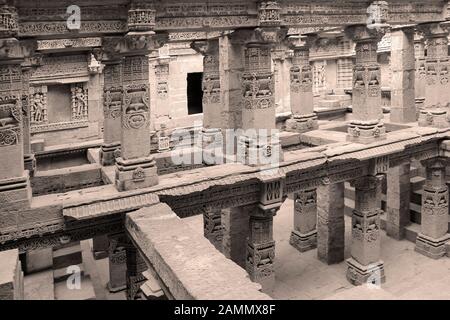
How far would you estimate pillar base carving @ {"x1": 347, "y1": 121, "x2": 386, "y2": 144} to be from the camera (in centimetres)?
1044

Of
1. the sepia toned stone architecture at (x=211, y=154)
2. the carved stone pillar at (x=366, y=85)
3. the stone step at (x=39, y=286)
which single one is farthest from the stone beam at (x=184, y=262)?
the carved stone pillar at (x=366, y=85)

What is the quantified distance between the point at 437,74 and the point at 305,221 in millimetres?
5341

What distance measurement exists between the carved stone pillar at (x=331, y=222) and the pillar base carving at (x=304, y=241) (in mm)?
702

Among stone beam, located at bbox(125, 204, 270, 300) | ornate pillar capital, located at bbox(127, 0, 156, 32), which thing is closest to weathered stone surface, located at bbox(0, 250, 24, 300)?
stone beam, located at bbox(125, 204, 270, 300)

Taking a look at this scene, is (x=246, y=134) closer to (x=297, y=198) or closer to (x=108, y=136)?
(x=108, y=136)

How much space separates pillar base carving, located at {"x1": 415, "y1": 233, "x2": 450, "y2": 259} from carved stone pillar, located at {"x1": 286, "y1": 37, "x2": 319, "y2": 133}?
4483 mm

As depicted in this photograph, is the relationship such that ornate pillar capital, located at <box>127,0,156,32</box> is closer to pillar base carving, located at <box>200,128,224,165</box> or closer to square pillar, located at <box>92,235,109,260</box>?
pillar base carving, located at <box>200,128,224,165</box>

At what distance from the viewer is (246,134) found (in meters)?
8.99

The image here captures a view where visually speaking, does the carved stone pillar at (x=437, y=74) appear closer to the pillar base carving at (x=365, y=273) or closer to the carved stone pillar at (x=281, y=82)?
the pillar base carving at (x=365, y=273)

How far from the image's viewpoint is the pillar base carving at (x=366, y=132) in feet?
34.2

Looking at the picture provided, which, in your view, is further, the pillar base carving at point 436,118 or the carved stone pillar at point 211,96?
the pillar base carving at point 436,118

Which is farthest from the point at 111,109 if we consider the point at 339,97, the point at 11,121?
the point at 339,97

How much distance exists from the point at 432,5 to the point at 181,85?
9.60 m

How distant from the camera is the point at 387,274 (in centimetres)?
1152
